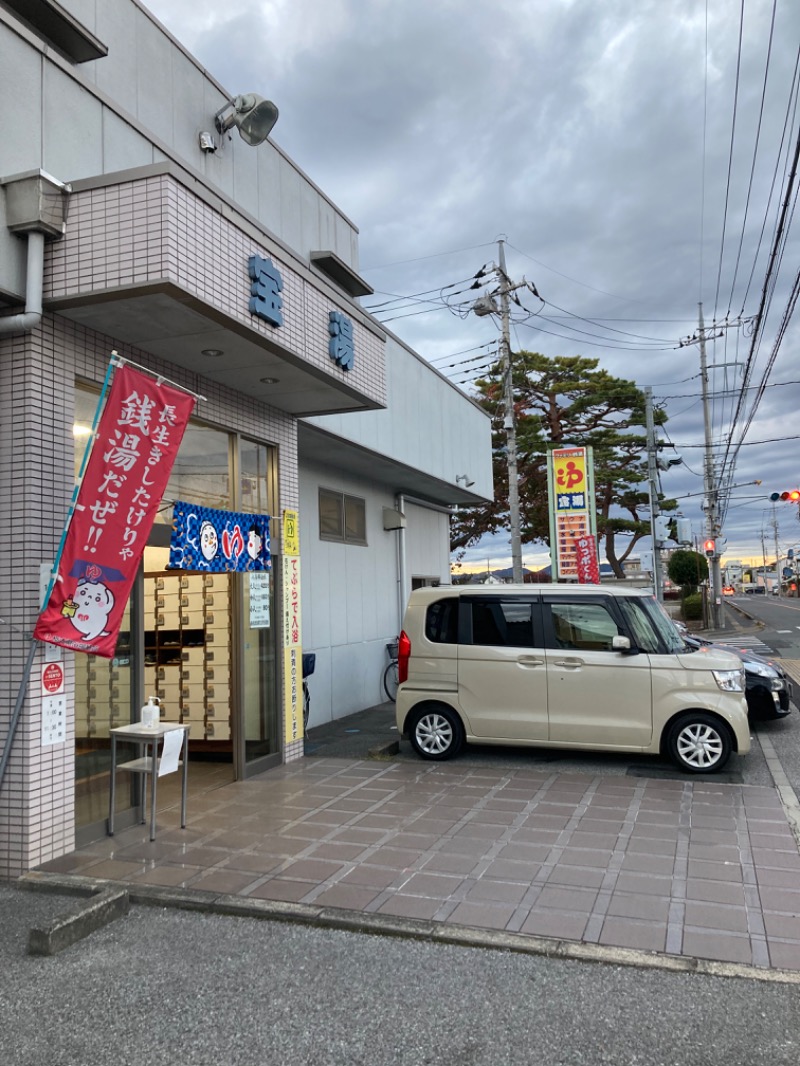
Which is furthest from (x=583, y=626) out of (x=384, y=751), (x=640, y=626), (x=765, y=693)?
(x=765, y=693)

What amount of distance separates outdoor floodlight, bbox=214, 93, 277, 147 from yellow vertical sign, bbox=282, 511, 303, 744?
12.2 ft

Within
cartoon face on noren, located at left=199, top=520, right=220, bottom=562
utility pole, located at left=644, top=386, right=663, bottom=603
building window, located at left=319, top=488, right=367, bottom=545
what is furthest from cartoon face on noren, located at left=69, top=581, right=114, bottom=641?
utility pole, located at left=644, top=386, right=663, bottom=603

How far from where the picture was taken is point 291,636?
8.27 meters

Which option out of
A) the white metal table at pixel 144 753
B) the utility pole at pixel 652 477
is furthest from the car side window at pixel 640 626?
the utility pole at pixel 652 477

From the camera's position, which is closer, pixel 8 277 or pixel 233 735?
pixel 8 277

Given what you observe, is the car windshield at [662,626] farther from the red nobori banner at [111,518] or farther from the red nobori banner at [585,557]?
the red nobori banner at [585,557]

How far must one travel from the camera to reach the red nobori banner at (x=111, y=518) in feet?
15.9

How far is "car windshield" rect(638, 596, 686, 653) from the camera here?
7.39m

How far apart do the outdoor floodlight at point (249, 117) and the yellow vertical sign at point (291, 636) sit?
371 cm

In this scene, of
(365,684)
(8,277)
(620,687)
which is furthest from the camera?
(365,684)

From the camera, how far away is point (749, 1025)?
10.3 feet

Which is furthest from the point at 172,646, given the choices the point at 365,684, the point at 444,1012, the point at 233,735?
the point at 444,1012

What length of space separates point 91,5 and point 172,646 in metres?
6.19

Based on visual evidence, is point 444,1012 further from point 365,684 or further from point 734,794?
point 365,684
